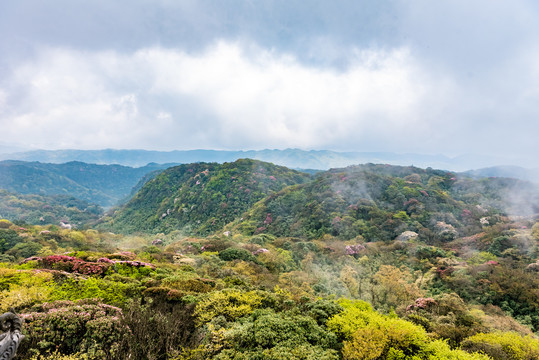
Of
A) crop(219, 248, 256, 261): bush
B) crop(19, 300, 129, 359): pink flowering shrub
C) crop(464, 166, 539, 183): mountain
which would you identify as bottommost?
crop(219, 248, 256, 261): bush

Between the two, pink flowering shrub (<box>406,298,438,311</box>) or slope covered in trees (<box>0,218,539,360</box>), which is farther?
pink flowering shrub (<box>406,298,438,311</box>)

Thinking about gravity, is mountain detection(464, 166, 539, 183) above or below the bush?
above

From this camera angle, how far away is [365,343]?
654cm

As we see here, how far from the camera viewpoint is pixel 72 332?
5953mm

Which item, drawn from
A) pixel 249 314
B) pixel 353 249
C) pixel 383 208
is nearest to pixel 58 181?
pixel 383 208

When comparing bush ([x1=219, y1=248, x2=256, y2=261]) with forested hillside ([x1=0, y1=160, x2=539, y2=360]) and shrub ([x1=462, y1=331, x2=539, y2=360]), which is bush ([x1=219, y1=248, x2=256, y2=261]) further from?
shrub ([x1=462, y1=331, x2=539, y2=360])

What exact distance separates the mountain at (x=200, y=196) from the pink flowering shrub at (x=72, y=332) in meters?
39.1

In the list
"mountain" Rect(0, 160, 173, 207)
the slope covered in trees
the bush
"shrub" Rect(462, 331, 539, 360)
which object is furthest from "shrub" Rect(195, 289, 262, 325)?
"mountain" Rect(0, 160, 173, 207)

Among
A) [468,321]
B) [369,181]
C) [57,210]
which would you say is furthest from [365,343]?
[57,210]

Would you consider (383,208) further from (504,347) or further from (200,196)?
(200,196)

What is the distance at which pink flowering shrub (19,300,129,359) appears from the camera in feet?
17.9

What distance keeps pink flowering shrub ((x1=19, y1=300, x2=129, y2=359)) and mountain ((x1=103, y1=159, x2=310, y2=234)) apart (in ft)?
128

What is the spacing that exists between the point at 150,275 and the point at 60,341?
23.4ft

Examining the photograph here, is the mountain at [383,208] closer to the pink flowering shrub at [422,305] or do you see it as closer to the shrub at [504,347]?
the pink flowering shrub at [422,305]
